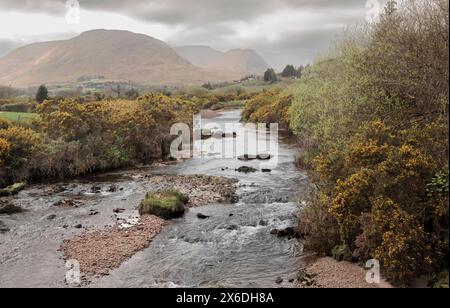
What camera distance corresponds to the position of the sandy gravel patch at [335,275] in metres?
16.6

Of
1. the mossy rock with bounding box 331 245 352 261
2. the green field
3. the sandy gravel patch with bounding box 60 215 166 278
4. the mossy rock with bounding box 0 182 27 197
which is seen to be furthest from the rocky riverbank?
the green field

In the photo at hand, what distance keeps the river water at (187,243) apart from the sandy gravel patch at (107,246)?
519 mm

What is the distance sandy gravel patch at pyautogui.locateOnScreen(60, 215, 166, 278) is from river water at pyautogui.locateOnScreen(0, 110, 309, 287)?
519 millimetres

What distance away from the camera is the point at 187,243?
23.0m

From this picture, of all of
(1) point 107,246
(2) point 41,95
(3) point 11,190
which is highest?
(2) point 41,95

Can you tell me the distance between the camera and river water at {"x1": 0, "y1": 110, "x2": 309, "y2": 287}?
18.7 metres

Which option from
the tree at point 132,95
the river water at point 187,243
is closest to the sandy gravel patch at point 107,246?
the river water at point 187,243

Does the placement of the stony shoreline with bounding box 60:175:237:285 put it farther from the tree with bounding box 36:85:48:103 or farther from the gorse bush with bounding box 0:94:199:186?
the tree with bounding box 36:85:48:103

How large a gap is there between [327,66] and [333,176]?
81.9 ft

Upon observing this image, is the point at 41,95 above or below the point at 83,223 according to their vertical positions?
above

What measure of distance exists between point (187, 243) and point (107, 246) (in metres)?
4.17

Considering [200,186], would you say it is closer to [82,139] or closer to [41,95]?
[82,139]

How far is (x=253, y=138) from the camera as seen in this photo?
210 ft

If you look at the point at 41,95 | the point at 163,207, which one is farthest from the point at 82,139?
Result: the point at 41,95
